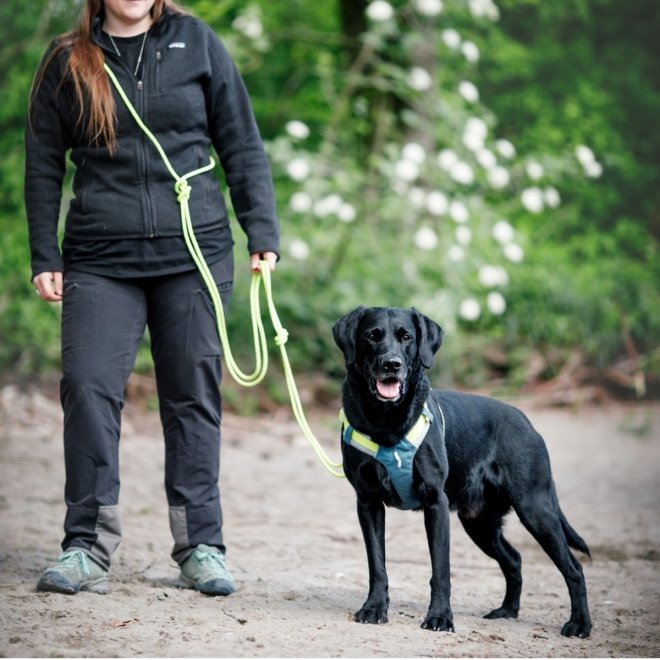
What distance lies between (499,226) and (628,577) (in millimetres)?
4112

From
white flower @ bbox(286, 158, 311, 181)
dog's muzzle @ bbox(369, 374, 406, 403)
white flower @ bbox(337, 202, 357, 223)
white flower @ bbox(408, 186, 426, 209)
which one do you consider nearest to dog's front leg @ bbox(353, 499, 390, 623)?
dog's muzzle @ bbox(369, 374, 406, 403)

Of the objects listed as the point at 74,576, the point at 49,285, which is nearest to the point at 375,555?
the point at 74,576

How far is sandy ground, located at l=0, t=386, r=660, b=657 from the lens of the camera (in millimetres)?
3498

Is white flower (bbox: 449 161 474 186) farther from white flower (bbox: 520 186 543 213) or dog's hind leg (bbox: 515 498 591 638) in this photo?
dog's hind leg (bbox: 515 498 591 638)

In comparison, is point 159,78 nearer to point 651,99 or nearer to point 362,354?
point 362,354

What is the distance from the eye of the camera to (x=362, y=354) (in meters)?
3.93

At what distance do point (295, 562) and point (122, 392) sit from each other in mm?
1360

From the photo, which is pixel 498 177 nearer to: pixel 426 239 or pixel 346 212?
pixel 426 239

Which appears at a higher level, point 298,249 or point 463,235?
point 463,235

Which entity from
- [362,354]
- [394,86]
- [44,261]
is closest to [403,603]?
[362,354]

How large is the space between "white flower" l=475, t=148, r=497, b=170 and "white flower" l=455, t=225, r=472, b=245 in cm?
52

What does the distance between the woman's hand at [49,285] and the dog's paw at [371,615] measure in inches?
63.6

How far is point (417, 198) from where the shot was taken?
8891 millimetres

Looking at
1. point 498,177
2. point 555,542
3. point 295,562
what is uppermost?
point 498,177
